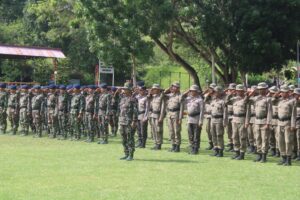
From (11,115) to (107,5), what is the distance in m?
9.27

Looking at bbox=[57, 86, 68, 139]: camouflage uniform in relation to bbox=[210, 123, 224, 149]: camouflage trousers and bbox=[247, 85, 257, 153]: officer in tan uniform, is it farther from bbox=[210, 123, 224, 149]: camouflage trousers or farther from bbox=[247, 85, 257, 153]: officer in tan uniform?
bbox=[247, 85, 257, 153]: officer in tan uniform

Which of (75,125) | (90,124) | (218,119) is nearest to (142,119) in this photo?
(90,124)

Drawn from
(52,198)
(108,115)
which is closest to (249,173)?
(52,198)

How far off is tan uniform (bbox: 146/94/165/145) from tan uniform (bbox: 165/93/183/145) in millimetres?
297

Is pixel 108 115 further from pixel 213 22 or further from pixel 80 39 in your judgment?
pixel 80 39

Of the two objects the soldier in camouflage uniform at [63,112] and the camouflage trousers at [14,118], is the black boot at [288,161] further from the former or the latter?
the camouflage trousers at [14,118]

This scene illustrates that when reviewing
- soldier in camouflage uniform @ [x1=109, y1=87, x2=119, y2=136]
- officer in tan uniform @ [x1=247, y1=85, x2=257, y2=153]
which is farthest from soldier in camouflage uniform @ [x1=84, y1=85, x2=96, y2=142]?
officer in tan uniform @ [x1=247, y1=85, x2=257, y2=153]

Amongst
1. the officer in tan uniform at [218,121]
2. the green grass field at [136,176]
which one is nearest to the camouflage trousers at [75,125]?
the green grass field at [136,176]

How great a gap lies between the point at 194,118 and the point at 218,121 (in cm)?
74

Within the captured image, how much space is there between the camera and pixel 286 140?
13719mm

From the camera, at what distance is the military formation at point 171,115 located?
14.0 meters

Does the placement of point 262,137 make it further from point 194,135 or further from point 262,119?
point 194,135

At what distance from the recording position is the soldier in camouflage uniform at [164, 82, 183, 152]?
16.2 metres

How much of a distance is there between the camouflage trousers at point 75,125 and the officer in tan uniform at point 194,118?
15.6 feet
